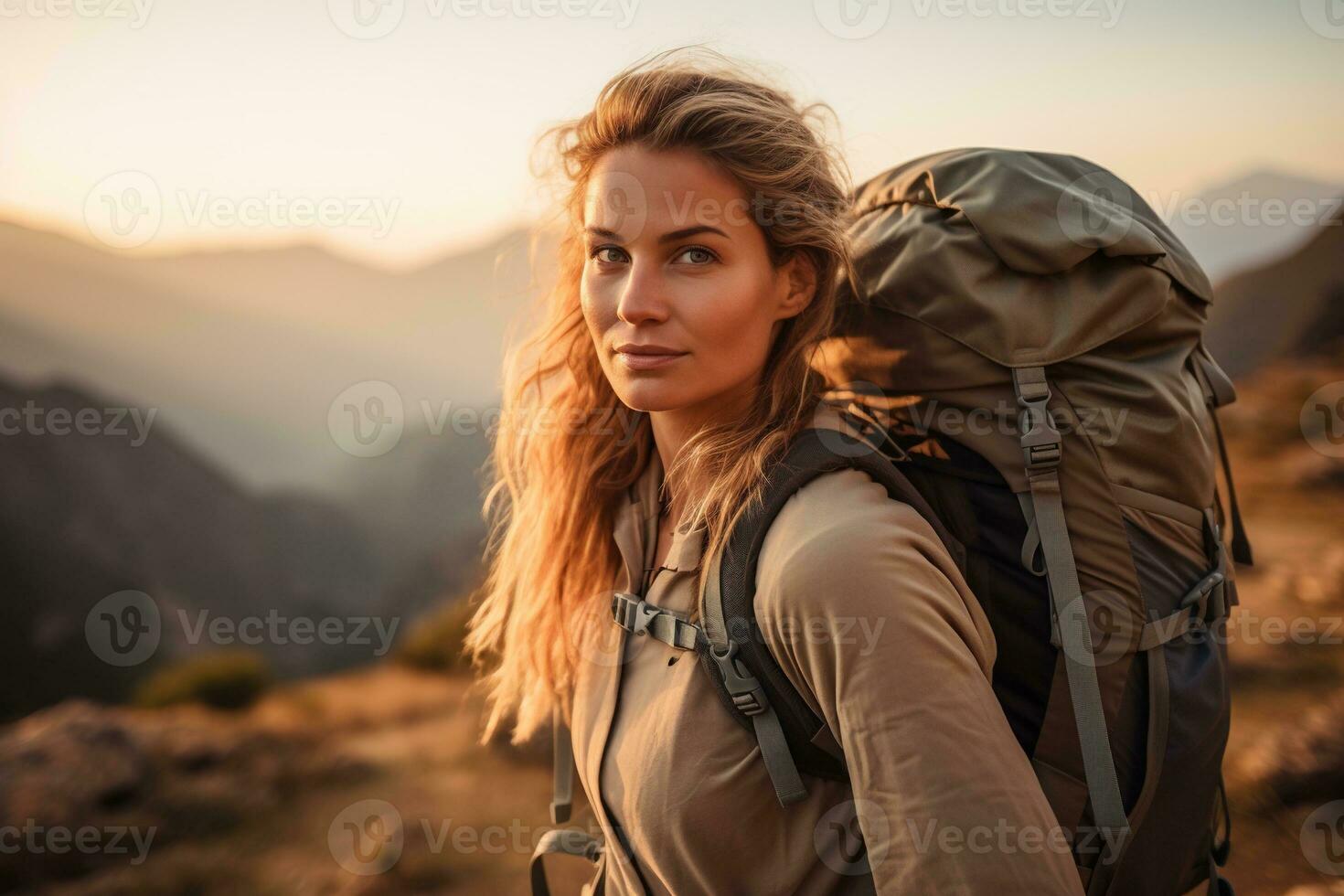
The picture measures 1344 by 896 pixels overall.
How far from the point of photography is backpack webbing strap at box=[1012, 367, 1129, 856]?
4.66ft

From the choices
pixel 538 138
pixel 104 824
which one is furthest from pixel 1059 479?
pixel 104 824

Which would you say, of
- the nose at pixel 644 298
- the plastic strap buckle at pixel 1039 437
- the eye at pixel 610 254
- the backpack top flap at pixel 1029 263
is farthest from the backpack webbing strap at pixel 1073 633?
the eye at pixel 610 254

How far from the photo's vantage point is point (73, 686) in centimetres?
525

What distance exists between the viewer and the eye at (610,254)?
1.65 metres

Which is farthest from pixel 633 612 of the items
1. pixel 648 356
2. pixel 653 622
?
pixel 648 356

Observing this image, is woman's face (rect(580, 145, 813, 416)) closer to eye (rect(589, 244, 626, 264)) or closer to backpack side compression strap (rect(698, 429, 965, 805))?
eye (rect(589, 244, 626, 264))

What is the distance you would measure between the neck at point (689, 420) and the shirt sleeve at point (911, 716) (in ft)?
1.47

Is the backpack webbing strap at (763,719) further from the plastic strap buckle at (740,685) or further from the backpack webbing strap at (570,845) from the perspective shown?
the backpack webbing strap at (570,845)

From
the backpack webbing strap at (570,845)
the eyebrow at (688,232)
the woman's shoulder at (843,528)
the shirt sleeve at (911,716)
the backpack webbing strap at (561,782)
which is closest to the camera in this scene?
the shirt sleeve at (911,716)

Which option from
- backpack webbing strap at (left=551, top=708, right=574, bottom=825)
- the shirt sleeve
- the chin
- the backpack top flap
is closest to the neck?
the chin

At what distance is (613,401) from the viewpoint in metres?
2.04

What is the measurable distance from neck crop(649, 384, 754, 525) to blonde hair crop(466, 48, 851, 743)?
0.03m

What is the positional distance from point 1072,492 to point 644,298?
796 mm

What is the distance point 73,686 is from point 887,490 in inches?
223
